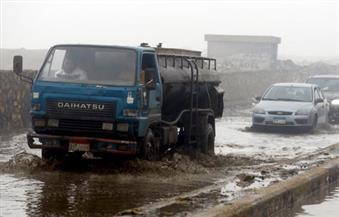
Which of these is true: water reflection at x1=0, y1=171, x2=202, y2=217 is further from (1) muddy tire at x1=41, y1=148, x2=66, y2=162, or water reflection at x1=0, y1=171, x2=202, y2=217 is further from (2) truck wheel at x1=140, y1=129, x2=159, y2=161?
(2) truck wheel at x1=140, y1=129, x2=159, y2=161

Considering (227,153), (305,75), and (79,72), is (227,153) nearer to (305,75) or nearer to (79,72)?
(79,72)

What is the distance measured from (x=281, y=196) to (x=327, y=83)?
20958mm

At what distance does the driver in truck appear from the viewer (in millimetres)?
12734

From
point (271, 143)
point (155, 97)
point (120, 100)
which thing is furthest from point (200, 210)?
point (271, 143)

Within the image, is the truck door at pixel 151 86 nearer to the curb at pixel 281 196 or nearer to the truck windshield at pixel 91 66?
the truck windshield at pixel 91 66

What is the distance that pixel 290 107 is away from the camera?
2370 cm

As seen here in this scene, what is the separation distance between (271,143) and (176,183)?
866 cm

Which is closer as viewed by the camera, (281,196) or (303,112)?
(281,196)

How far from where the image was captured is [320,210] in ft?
36.6

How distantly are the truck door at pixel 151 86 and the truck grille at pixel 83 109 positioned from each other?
69cm

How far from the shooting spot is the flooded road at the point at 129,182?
9.41 meters

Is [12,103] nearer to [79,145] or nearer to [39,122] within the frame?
[39,122]

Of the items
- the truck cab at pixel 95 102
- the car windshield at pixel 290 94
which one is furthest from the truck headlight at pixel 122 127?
the car windshield at pixel 290 94

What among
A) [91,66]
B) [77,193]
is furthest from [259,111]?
[77,193]
